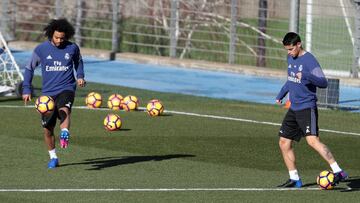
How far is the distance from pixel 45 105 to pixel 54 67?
1.99 ft

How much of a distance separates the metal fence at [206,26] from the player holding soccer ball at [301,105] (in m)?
12.1

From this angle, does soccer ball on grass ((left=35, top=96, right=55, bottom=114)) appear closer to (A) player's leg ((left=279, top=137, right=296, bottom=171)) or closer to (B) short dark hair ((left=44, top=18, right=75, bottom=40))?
(B) short dark hair ((left=44, top=18, right=75, bottom=40))

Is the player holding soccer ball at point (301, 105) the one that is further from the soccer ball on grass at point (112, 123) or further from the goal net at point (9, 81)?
the goal net at point (9, 81)

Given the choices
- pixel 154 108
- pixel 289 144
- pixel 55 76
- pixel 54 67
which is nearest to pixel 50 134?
pixel 55 76

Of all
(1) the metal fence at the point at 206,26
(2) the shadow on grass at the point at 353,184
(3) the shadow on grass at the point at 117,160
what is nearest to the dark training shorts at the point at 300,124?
(2) the shadow on grass at the point at 353,184

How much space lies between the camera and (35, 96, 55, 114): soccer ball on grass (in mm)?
16594

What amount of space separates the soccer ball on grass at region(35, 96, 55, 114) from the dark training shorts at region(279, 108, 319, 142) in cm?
341

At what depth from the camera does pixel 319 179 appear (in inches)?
606

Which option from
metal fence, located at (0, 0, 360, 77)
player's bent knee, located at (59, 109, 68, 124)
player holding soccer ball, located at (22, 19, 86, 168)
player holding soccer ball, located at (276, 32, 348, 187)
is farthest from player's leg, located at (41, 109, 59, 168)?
metal fence, located at (0, 0, 360, 77)

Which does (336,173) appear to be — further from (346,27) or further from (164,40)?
(164,40)

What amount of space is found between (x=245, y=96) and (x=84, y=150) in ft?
29.3

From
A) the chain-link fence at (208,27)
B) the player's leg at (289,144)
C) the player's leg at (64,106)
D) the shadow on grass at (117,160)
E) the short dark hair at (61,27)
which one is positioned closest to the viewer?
the player's leg at (289,144)

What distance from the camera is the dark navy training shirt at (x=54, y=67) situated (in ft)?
55.2

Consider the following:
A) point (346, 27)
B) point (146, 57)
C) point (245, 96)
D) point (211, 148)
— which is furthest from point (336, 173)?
point (146, 57)
